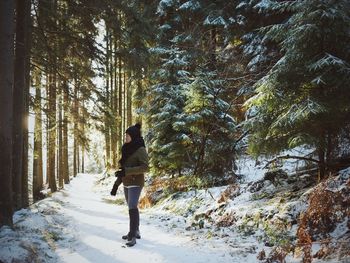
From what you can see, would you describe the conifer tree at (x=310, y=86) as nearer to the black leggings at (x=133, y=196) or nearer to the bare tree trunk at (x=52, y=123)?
the black leggings at (x=133, y=196)

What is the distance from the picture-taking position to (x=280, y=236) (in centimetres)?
580

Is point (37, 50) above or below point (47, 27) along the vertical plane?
below

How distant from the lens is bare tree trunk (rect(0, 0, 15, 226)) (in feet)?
20.9

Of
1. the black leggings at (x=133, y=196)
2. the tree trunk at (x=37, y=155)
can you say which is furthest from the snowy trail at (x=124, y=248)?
the tree trunk at (x=37, y=155)

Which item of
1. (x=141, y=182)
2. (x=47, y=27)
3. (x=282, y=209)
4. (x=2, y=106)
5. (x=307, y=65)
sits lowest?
(x=282, y=209)

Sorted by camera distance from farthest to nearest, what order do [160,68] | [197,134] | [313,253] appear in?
[160,68], [197,134], [313,253]

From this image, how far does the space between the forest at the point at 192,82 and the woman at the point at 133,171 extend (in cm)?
225

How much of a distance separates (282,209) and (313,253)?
1620 mm

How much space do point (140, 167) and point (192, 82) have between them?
5.20 meters

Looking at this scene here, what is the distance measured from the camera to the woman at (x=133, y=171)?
6.55 metres

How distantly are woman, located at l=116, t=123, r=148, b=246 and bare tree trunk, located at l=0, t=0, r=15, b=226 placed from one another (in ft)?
7.02

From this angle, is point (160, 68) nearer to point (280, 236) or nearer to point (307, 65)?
point (307, 65)

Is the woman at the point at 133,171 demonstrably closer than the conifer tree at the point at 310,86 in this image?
No

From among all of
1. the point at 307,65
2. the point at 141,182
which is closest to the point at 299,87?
the point at 307,65
